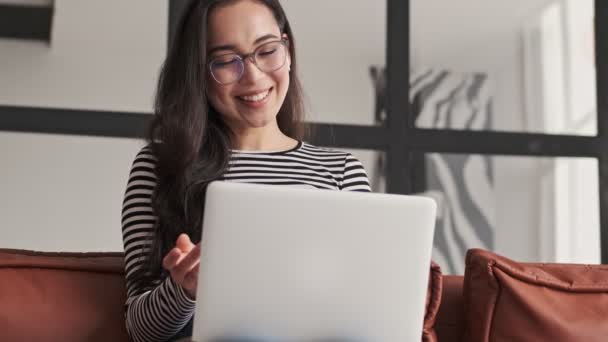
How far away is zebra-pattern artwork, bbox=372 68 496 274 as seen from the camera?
3195 millimetres

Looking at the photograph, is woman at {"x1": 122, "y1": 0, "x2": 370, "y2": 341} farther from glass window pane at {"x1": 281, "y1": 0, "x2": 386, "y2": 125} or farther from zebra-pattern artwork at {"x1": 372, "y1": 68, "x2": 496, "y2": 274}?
zebra-pattern artwork at {"x1": 372, "y1": 68, "x2": 496, "y2": 274}

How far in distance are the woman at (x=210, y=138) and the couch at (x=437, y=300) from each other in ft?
0.27

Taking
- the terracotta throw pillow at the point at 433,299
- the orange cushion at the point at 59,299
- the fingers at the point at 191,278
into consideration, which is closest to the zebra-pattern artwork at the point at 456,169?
the terracotta throw pillow at the point at 433,299

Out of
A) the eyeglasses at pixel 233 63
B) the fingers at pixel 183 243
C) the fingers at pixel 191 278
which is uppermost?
the eyeglasses at pixel 233 63

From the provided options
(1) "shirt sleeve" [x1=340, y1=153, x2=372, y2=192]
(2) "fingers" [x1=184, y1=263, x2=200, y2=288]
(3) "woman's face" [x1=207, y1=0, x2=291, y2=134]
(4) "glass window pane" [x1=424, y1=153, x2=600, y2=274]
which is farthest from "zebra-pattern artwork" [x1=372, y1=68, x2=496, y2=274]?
(2) "fingers" [x1=184, y1=263, x2=200, y2=288]

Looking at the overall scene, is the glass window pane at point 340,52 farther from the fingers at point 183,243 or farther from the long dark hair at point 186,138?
the fingers at point 183,243

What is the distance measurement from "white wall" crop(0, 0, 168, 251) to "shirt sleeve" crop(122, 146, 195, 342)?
1.27m

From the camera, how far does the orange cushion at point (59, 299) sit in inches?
60.2

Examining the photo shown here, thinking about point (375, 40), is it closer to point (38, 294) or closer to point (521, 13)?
point (521, 13)

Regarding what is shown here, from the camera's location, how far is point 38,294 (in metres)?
1.56

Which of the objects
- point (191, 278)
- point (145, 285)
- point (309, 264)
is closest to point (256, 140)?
point (145, 285)

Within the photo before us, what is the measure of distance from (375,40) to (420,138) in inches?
16.1

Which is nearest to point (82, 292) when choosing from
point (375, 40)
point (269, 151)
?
point (269, 151)

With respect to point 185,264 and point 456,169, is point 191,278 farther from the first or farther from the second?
point 456,169
